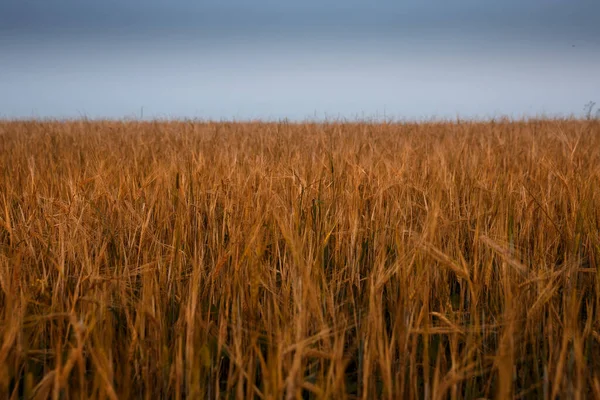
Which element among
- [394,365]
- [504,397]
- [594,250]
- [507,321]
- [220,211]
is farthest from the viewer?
[220,211]

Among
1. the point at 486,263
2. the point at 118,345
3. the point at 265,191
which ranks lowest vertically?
the point at 118,345

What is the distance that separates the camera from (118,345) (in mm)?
911

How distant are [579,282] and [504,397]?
28.9 inches

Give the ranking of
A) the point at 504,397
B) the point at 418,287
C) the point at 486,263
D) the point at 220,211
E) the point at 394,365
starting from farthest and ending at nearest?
1. the point at 220,211
2. the point at 486,263
3. the point at 418,287
4. the point at 394,365
5. the point at 504,397

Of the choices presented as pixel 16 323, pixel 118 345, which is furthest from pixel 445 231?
pixel 16 323

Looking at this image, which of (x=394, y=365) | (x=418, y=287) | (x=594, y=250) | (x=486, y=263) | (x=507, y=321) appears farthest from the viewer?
(x=594, y=250)

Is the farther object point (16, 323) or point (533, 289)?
Result: point (533, 289)

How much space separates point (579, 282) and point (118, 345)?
110 centimetres

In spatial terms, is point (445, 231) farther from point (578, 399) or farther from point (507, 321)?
point (578, 399)

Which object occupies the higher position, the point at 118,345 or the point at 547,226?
the point at 547,226

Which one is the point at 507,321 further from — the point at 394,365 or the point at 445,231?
the point at 445,231

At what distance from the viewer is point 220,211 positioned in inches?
65.6

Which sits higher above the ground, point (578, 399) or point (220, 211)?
point (220, 211)

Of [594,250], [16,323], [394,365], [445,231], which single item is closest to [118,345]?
[16,323]
